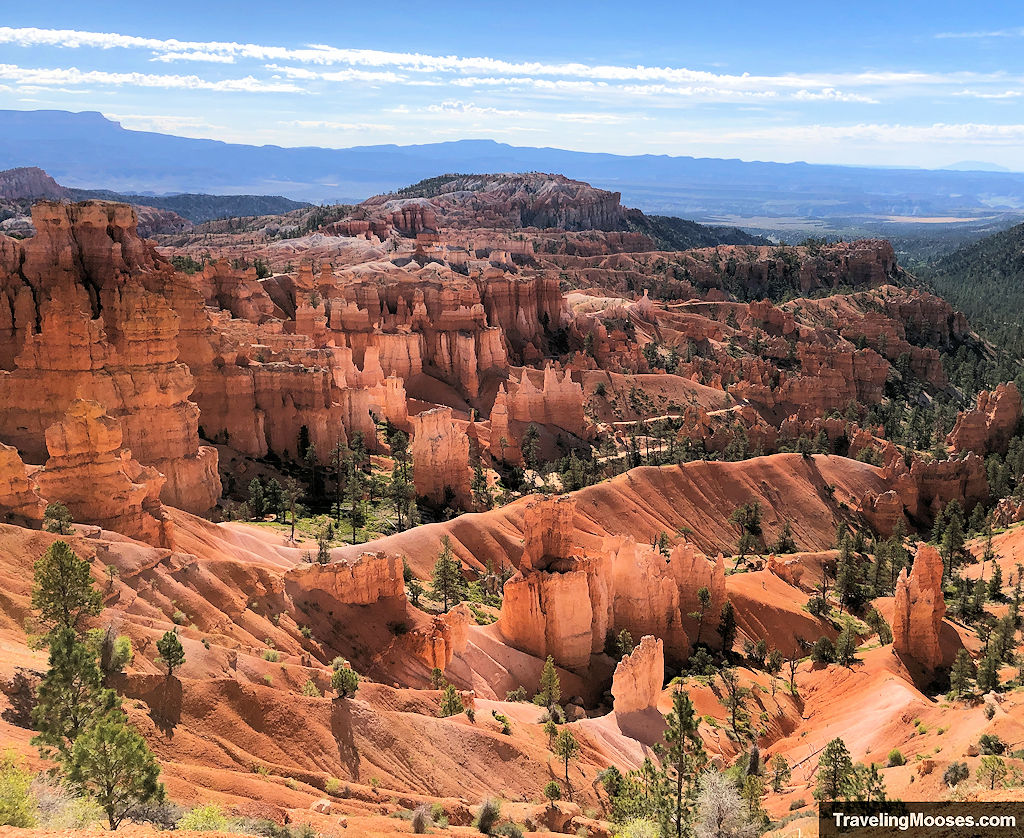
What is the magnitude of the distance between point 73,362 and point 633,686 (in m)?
25.8

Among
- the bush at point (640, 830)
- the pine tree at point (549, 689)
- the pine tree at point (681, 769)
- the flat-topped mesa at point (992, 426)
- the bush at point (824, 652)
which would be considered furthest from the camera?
the flat-topped mesa at point (992, 426)

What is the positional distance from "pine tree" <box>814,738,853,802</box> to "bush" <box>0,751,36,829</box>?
63.8ft

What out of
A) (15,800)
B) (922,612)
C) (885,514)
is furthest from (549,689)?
(885,514)

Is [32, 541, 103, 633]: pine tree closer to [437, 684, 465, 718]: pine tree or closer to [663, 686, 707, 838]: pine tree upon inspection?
[437, 684, 465, 718]: pine tree

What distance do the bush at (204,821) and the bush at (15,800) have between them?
7.72 ft

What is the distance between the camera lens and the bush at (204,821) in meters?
15.9

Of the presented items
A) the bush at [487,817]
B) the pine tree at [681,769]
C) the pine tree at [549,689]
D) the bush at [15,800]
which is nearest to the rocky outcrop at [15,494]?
the bush at [15,800]

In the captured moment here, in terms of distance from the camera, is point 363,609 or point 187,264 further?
point 187,264

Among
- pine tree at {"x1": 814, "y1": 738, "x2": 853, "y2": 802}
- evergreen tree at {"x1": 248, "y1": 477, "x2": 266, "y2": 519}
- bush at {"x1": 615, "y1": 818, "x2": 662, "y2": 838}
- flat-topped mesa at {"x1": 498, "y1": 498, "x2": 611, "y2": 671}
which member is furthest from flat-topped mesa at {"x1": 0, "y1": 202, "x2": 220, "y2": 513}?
pine tree at {"x1": 814, "y1": 738, "x2": 853, "y2": 802}

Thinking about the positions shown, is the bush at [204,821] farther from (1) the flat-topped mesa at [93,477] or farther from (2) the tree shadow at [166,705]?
(1) the flat-topped mesa at [93,477]

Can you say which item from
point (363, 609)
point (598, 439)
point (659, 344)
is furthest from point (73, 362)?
point (659, 344)

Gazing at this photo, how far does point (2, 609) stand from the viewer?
22844mm

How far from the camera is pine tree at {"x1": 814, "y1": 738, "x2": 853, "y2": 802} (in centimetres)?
2609

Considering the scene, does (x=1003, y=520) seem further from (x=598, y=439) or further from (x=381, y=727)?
(x=381, y=727)
